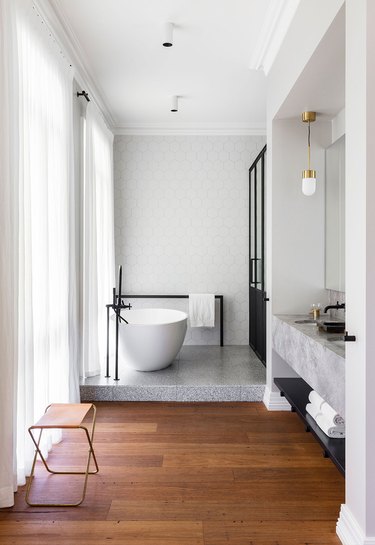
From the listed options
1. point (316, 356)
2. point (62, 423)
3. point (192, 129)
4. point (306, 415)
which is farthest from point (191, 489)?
point (192, 129)

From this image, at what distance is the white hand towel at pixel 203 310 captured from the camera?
538cm

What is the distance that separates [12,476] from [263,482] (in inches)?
51.8

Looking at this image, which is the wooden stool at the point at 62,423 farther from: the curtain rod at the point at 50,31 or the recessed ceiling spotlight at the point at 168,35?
the recessed ceiling spotlight at the point at 168,35

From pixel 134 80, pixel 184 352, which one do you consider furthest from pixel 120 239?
pixel 134 80

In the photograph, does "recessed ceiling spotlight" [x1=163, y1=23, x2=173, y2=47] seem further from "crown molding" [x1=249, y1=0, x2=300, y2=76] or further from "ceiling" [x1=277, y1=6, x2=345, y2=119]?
"ceiling" [x1=277, y1=6, x2=345, y2=119]

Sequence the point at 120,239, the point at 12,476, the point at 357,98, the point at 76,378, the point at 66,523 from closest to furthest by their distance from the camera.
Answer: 1. the point at 357,98
2. the point at 66,523
3. the point at 12,476
4. the point at 76,378
5. the point at 120,239

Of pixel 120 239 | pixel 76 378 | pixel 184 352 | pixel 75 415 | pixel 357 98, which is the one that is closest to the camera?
pixel 357 98

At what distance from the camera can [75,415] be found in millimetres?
2428

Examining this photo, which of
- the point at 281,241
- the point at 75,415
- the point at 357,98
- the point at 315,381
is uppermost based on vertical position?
the point at 357,98

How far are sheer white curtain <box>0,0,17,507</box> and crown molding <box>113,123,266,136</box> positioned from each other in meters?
3.44

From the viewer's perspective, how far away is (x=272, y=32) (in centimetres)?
322

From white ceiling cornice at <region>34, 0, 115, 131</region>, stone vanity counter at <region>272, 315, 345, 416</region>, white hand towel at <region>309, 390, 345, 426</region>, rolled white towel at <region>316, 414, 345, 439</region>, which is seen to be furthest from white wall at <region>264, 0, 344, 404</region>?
white ceiling cornice at <region>34, 0, 115, 131</region>

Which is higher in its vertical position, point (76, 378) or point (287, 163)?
point (287, 163)

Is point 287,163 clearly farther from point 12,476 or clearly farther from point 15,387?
point 12,476
